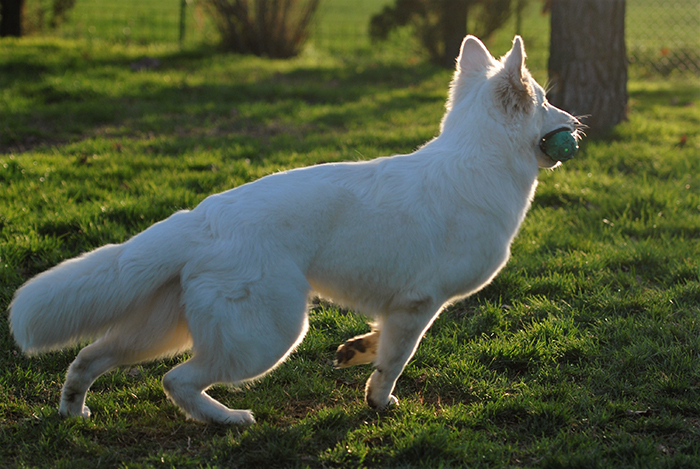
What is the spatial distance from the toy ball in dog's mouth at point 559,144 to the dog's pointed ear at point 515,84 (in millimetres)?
232

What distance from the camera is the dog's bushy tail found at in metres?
2.69

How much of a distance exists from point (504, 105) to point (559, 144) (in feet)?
1.31

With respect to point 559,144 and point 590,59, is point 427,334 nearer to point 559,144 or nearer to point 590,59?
point 559,144

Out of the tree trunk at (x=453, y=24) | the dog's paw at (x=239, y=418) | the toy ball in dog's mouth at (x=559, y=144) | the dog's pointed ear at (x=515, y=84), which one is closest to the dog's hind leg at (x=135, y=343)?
the dog's paw at (x=239, y=418)

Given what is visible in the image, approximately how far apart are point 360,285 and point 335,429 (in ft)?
2.43

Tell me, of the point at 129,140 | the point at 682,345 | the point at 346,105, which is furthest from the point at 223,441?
the point at 346,105

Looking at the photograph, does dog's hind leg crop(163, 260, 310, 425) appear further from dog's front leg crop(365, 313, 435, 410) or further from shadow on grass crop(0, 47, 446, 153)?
shadow on grass crop(0, 47, 446, 153)

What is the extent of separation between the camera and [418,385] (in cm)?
367

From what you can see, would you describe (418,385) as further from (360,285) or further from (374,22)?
(374,22)

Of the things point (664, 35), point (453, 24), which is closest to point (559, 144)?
point (453, 24)

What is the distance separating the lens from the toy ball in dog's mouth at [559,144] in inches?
134

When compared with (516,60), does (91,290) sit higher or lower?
lower

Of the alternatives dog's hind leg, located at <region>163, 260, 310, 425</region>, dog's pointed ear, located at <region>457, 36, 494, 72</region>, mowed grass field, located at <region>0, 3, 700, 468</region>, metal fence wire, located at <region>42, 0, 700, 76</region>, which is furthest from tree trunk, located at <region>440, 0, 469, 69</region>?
dog's hind leg, located at <region>163, 260, 310, 425</region>

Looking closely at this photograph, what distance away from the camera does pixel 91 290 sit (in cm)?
274
